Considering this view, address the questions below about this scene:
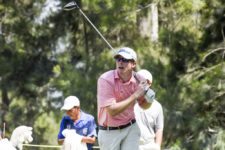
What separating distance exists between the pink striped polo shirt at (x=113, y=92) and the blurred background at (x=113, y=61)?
5983mm

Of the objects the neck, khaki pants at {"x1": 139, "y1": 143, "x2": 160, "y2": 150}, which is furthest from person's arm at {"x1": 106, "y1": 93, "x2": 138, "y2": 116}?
khaki pants at {"x1": 139, "y1": 143, "x2": 160, "y2": 150}

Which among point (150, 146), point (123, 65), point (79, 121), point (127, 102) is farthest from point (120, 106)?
point (79, 121)

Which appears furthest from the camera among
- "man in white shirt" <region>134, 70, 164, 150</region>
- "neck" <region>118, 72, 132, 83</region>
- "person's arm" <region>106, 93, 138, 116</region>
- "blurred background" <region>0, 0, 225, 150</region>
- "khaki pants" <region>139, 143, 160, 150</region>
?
"blurred background" <region>0, 0, 225, 150</region>

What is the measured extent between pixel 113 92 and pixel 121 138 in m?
0.41

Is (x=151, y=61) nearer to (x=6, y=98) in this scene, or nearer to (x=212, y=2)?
(x=212, y=2)

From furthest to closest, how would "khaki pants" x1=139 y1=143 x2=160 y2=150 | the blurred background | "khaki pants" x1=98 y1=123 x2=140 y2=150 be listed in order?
the blurred background < "khaki pants" x1=139 y1=143 x2=160 y2=150 < "khaki pants" x1=98 y1=123 x2=140 y2=150

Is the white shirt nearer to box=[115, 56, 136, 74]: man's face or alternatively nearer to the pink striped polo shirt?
the pink striped polo shirt

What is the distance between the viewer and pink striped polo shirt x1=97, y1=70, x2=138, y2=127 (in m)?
5.07

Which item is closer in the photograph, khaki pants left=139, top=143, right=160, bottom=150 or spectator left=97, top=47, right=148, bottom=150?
spectator left=97, top=47, right=148, bottom=150

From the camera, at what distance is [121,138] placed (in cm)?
529

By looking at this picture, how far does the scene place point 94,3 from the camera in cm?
1319

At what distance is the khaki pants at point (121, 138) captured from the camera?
208 inches

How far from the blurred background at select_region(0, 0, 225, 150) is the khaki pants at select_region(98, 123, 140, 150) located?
584 cm

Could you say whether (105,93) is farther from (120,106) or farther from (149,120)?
(149,120)
